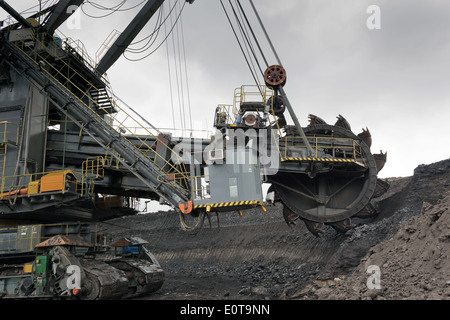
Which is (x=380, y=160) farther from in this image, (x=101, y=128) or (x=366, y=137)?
(x=101, y=128)

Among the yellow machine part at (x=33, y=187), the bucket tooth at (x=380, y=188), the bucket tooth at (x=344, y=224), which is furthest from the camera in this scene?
the bucket tooth at (x=380, y=188)

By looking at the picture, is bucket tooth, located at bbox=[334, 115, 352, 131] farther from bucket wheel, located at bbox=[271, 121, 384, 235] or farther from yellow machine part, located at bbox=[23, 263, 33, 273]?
yellow machine part, located at bbox=[23, 263, 33, 273]

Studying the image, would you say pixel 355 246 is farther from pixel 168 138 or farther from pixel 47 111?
pixel 47 111

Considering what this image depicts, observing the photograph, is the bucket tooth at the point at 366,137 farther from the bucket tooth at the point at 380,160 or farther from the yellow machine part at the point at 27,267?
the yellow machine part at the point at 27,267

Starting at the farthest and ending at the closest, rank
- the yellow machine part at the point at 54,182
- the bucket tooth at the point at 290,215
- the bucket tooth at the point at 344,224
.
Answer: the bucket tooth at the point at 290,215, the bucket tooth at the point at 344,224, the yellow machine part at the point at 54,182

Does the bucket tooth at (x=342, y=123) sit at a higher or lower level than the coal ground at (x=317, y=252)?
higher

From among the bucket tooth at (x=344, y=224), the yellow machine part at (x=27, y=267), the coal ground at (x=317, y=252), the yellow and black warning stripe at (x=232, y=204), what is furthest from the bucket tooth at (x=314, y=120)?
the yellow machine part at (x=27, y=267)

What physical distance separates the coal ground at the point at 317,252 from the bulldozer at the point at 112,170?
3.46 ft

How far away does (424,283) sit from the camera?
645cm

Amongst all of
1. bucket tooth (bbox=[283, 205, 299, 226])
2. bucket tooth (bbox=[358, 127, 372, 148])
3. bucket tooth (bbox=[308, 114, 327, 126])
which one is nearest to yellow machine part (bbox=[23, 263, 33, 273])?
bucket tooth (bbox=[283, 205, 299, 226])

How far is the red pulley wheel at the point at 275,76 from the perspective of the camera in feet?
38.7

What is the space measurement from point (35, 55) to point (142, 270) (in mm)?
7377

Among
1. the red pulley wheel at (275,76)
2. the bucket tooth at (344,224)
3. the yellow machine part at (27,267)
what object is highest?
the red pulley wheel at (275,76)

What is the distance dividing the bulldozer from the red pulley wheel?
0.10 ft
